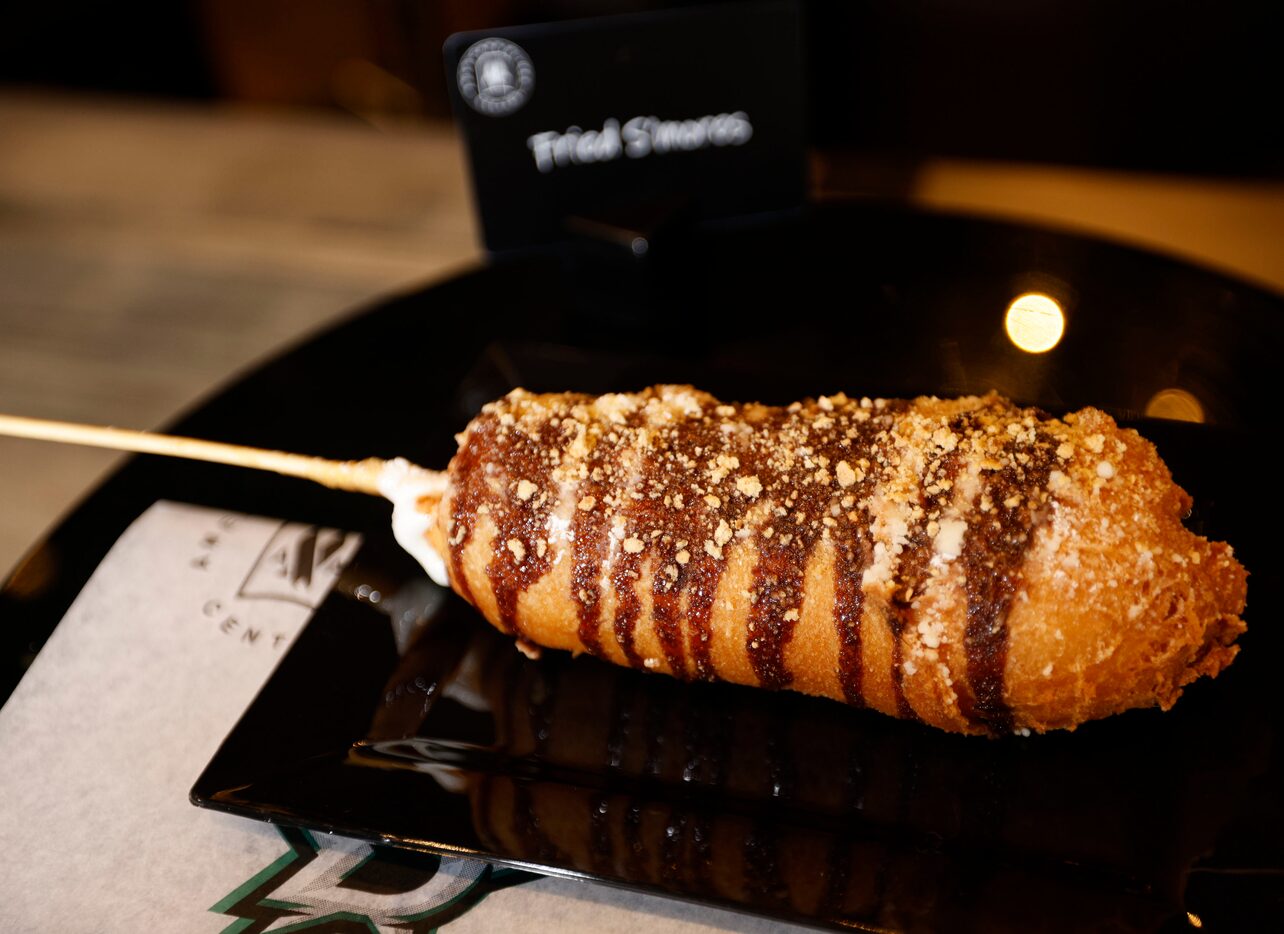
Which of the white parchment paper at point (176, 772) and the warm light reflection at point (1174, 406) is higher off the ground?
the warm light reflection at point (1174, 406)

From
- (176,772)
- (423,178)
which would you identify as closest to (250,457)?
(176,772)

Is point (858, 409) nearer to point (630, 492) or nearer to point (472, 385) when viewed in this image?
point (630, 492)

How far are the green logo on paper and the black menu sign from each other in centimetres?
123

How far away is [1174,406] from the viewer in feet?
6.19

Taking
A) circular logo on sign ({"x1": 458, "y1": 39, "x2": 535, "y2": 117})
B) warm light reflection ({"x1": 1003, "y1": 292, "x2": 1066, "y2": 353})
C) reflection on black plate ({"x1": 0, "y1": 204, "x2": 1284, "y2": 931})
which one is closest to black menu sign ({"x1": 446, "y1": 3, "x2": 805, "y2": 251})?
circular logo on sign ({"x1": 458, "y1": 39, "x2": 535, "y2": 117})

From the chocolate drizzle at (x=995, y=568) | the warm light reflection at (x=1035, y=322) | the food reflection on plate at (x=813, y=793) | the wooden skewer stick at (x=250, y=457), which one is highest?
the warm light reflection at (x=1035, y=322)

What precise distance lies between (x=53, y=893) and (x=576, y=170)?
161cm

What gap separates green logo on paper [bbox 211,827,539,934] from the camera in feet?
4.49

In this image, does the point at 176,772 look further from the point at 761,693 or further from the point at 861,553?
the point at 861,553

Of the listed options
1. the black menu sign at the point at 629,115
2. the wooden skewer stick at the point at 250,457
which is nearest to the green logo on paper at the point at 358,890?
the wooden skewer stick at the point at 250,457

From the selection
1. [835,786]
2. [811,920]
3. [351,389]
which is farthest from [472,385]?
[811,920]

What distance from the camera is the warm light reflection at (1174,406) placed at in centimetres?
186

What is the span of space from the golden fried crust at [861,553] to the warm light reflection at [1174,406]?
1.53ft

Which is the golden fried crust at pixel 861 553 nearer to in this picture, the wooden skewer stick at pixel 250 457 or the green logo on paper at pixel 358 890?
the wooden skewer stick at pixel 250 457
